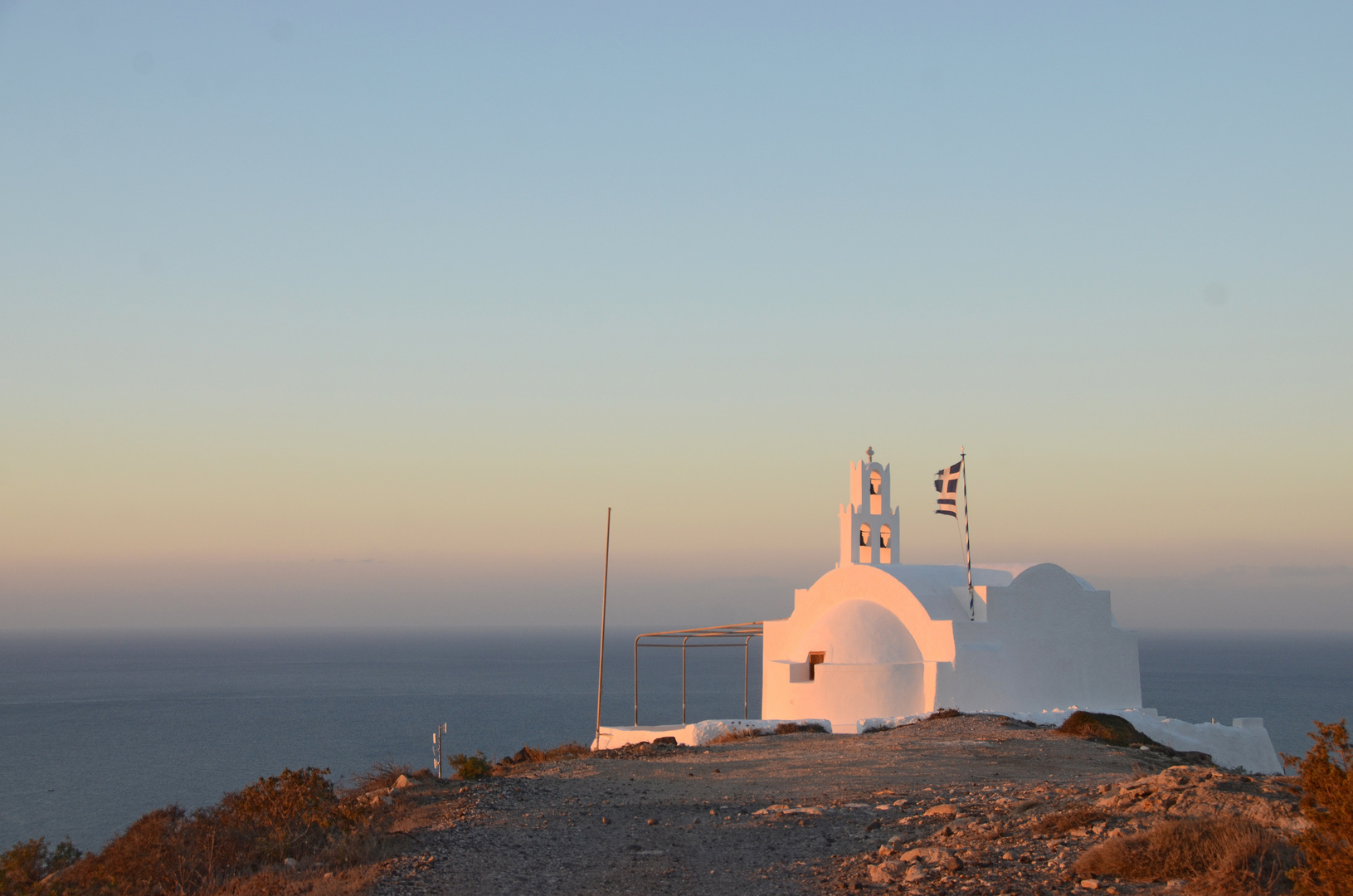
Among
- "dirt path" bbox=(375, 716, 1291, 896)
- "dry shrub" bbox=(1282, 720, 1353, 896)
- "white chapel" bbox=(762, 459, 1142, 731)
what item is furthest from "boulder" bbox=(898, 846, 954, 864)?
"white chapel" bbox=(762, 459, 1142, 731)

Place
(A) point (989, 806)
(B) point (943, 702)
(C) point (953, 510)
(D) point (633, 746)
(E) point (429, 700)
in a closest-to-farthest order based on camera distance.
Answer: (A) point (989, 806)
(D) point (633, 746)
(B) point (943, 702)
(C) point (953, 510)
(E) point (429, 700)

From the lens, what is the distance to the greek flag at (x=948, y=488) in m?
26.2

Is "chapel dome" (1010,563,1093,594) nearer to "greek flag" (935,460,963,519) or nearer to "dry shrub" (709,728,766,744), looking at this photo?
"greek flag" (935,460,963,519)

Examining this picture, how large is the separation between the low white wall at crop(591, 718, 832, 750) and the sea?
17.0 feet

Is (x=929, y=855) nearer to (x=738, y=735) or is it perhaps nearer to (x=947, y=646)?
(x=738, y=735)

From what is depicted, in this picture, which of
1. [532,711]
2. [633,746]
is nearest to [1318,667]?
[532,711]

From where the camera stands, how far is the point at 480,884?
7.93m

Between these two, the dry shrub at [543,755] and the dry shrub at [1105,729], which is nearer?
the dry shrub at [543,755]

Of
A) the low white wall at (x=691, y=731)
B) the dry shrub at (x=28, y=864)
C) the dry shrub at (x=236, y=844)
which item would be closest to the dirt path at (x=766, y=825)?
the dry shrub at (x=236, y=844)

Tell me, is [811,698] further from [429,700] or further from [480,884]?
[429,700]

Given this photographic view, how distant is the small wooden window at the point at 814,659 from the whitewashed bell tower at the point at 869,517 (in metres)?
4.09

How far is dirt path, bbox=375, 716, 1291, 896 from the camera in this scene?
7820mm

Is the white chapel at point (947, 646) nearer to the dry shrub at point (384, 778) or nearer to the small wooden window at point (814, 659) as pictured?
the small wooden window at point (814, 659)

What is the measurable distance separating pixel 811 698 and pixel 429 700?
7879 centimetres
